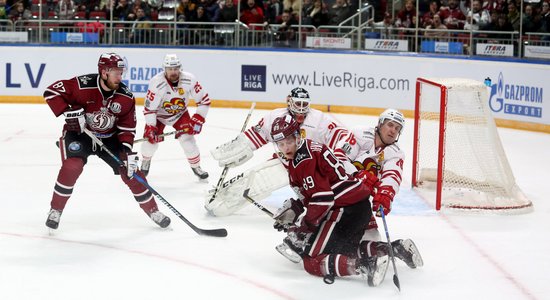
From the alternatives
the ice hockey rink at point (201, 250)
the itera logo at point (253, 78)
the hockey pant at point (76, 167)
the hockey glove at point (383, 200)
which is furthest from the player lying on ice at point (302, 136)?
the itera logo at point (253, 78)

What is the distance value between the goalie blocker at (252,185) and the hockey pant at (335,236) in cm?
138

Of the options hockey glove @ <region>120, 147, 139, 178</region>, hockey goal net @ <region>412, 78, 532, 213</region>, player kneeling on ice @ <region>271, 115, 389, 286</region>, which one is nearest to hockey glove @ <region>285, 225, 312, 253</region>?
player kneeling on ice @ <region>271, 115, 389, 286</region>

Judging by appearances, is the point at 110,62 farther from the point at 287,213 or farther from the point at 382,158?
the point at 382,158

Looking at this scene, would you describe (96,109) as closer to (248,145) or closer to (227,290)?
(248,145)

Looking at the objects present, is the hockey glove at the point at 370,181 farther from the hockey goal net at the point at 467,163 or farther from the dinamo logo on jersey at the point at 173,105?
the dinamo logo on jersey at the point at 173,105

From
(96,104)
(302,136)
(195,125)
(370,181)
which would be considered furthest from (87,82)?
(195,125)

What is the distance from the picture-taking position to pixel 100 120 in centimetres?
586

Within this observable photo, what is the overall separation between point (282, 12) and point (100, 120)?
7945 mm

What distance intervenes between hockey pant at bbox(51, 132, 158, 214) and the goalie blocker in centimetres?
65

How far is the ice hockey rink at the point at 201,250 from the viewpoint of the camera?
4.82 m

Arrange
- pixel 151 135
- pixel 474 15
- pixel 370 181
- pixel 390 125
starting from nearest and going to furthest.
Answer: pixel 370 181 < pixel 390 125 < pixel 151 135 < pixel 474 15

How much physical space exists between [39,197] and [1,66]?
6.44m

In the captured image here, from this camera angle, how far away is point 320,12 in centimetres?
1296

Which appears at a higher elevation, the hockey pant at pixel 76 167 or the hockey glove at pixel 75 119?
the hockey glove at pixel 75 119
